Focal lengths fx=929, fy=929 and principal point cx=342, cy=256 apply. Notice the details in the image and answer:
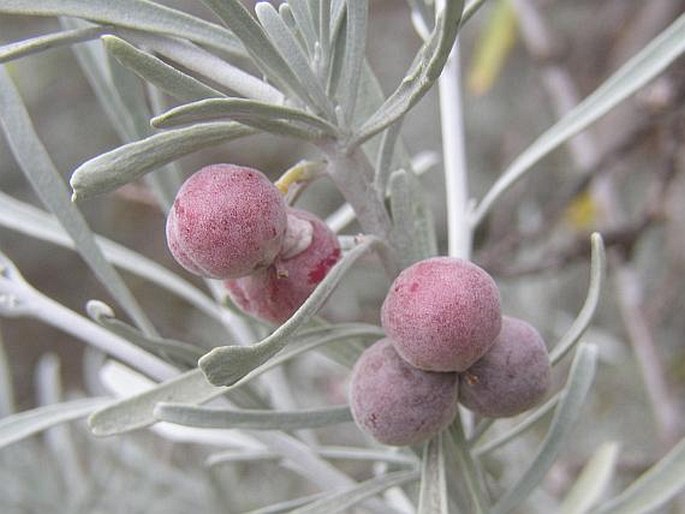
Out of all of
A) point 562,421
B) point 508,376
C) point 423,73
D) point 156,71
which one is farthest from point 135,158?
point 562,421

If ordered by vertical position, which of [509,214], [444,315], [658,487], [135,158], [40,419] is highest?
[135,158]

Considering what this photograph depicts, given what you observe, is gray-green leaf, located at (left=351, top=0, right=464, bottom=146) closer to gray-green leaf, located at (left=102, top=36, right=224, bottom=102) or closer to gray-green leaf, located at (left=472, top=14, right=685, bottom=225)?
gray-green leaf, located at (left=102, top=36, right=224, bottom=102)

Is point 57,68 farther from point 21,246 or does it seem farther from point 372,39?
point 372,39

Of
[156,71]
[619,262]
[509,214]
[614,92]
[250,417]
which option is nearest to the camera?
[156,71]

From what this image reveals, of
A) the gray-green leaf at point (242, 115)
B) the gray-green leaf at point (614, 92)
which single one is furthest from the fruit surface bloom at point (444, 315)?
the gray-green leaf at point (614, 92)

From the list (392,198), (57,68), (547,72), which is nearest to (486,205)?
(392,198)

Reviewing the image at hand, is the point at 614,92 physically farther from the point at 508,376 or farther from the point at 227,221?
the point at 227,221

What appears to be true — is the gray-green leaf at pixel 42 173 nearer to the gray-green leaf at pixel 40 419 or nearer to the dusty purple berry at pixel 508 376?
the gray-green leaf at pixel 40 419
